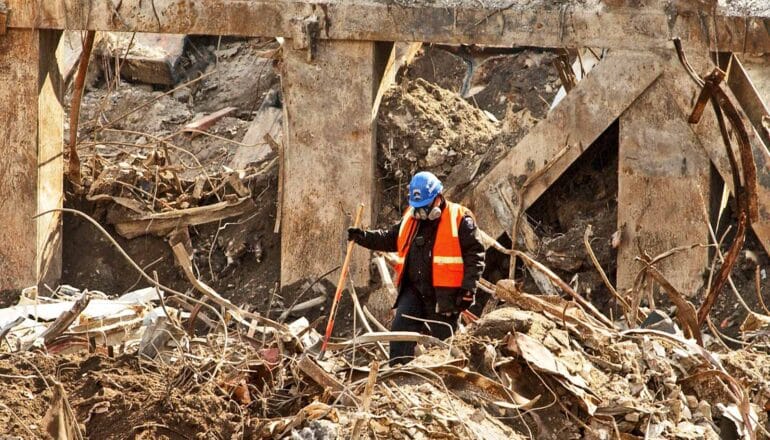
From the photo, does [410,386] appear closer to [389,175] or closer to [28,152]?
[389,175]

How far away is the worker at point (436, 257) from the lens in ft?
32.0

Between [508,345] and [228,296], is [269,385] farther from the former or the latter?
[228,296]

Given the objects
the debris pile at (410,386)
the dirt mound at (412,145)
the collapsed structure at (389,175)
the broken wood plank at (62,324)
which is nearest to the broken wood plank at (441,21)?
the collapsed structure at (389,175)

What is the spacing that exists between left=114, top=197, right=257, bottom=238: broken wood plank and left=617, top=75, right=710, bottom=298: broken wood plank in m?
3.07

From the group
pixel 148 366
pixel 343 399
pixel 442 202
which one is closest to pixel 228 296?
pixel 442 202

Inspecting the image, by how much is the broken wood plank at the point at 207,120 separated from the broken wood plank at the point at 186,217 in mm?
1371

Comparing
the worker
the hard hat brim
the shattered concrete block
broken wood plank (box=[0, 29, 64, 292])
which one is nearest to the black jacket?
the worker

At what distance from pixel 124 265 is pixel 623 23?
448 centimetres

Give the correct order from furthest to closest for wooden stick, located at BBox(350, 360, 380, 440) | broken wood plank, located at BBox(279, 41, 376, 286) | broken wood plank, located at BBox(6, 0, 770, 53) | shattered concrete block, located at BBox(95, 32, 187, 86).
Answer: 1. shattered concrete block, located at BBox(95, 32, 187, 86)
2. broken wood plank, located at BBox(279, 41, 376, 286)
3. broken wood plank, located at BBox(6, 0, 770, 53)
4. wooden stick, located at BBox(350, 360, 380, 440)

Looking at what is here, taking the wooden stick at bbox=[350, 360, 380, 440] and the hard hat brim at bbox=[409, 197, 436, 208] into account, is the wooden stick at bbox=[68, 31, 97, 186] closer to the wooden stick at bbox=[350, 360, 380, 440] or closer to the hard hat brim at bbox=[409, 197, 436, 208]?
the hard hat brim at bbox=[409, 197, 436, 208]

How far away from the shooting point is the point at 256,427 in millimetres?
7352

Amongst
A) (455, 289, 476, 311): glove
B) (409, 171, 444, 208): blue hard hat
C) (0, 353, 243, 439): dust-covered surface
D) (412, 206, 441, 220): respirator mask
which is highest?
(409, 171, 444, 208): blue hard hat

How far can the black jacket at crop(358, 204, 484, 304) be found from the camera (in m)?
9.77

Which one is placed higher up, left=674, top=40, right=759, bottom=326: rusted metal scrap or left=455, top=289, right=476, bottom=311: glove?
left=674, top=40, right=759, bottom=326: rusted metal scrap
